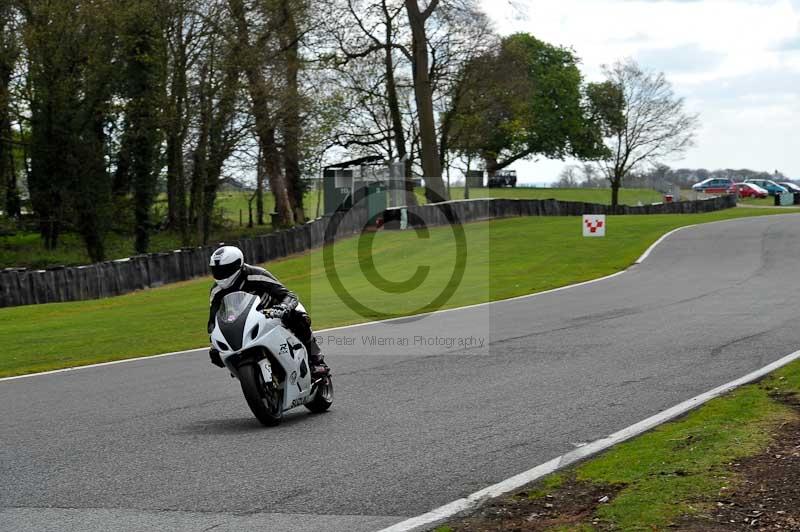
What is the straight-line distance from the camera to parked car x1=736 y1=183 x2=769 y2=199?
8231 cm

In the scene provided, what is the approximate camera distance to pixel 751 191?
82.8 meters

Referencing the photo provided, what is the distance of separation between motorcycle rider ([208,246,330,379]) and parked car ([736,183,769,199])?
76.4 meters

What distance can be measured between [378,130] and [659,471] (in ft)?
175

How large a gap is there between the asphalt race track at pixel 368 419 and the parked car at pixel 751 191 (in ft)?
221

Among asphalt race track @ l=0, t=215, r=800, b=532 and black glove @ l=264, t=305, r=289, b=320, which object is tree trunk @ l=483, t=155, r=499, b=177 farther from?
black glove @ l=264, t=305, r=289, b=320

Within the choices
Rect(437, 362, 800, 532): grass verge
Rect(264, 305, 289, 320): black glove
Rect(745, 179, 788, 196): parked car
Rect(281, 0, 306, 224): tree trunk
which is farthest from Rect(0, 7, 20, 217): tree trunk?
Rect(745, 179, 788, 196): parked car

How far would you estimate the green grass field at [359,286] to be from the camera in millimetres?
18297

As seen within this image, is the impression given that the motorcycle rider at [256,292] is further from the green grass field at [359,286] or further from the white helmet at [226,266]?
the green grass field at [359,286]

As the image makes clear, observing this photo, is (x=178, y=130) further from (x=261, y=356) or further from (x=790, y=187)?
(x=790, y=187)

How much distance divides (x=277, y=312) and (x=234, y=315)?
40 cm

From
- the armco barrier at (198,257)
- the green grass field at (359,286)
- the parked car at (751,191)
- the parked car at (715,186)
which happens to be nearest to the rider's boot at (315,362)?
the green grass field at (359,286)

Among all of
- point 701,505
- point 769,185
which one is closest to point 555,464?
point 701,505

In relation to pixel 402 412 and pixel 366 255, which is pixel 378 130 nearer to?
pixel 366 255

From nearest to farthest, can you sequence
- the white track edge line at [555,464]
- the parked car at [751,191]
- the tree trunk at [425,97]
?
1. the white track edge line at [555,464]
2. the tree trunk at [425,97]
3. the parked car at [751,191]
